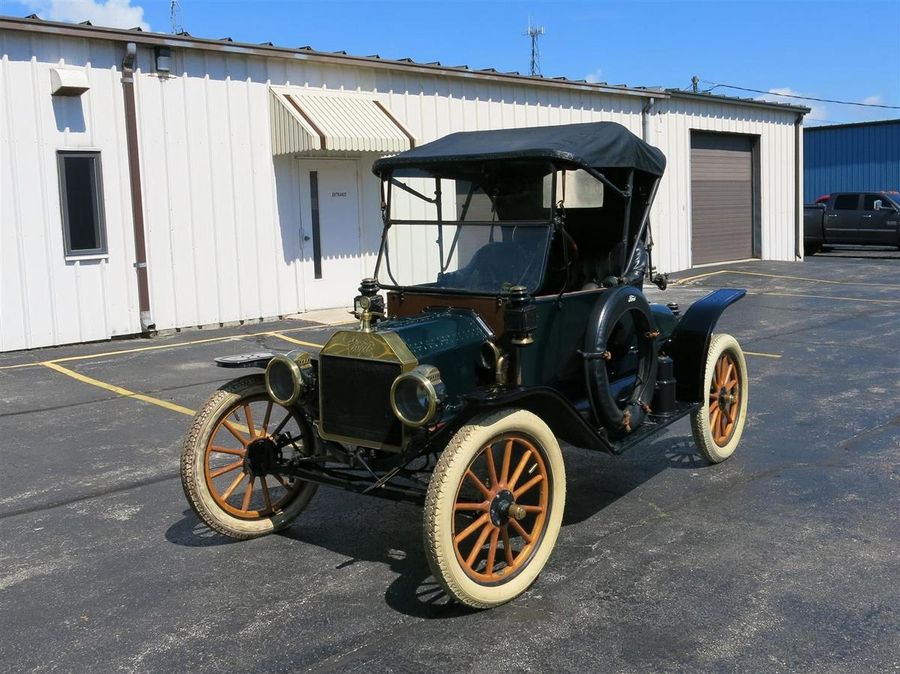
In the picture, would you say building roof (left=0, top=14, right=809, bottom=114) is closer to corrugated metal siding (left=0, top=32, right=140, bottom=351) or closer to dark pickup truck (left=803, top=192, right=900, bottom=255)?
corrugated metal siding (left=0, top=32, right=140, bottom=351)

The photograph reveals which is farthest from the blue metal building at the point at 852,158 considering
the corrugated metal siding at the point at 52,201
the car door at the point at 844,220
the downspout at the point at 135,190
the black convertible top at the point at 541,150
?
the black convertible top at the point at 541,150

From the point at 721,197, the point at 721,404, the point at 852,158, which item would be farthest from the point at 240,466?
the point at 852,158

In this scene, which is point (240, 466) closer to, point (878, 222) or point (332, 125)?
point (332, 125)

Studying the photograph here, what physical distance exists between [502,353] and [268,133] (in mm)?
9017

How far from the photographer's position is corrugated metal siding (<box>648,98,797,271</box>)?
19.1 metres

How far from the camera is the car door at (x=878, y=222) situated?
24188 millimetres

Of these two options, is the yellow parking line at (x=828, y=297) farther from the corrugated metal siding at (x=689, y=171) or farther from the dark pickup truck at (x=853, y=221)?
the dark pickup truck at (x=853, y=221)

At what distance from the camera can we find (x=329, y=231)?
13.3 meters

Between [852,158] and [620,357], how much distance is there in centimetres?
3240

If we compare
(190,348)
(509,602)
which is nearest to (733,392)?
(509,602)

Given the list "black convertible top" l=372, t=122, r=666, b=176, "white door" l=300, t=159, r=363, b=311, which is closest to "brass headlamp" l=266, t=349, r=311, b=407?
"black convertible top" l=372, t=122, r=666, b=176

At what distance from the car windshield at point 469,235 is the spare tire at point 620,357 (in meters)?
0.44

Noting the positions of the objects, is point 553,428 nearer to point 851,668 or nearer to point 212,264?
point 851,668

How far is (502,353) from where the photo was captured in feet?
14.3
